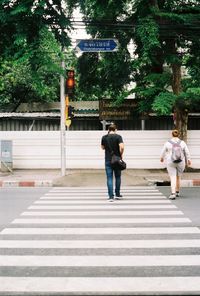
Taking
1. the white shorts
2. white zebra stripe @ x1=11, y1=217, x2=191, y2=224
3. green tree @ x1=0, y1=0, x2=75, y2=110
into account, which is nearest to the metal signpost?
green tree @ x1=0, y1=0, x2=75, y2=110

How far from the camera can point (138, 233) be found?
305 inches

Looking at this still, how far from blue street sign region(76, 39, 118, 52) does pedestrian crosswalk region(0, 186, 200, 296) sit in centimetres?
752

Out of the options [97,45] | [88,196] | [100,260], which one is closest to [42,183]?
[88,196]

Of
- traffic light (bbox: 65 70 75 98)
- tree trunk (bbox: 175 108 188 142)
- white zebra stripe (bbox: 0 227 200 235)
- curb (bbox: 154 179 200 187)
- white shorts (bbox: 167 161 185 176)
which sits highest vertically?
traffic light (bbox: 65 70 75 98)

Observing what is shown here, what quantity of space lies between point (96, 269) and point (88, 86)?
56.4 feet

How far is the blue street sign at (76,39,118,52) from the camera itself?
16.6 metres

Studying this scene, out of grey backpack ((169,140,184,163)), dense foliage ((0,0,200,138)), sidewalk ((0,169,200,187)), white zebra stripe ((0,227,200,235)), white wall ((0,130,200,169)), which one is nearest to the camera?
white zebra stripe ((0,227,200,235))

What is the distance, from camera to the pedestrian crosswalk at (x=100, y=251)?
16.7ft

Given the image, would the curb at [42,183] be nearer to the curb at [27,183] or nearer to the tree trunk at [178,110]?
the curb at [27,183]

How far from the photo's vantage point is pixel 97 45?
1672 cm

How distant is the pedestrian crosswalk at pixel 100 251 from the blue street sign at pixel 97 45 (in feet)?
24.7

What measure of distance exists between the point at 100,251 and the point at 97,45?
37.1 feet

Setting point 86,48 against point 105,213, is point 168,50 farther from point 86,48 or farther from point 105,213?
point 105,213

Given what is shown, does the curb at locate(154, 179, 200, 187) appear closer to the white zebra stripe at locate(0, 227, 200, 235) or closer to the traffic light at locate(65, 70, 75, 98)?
the traffic light at locate(65, 70, 75, 98)
